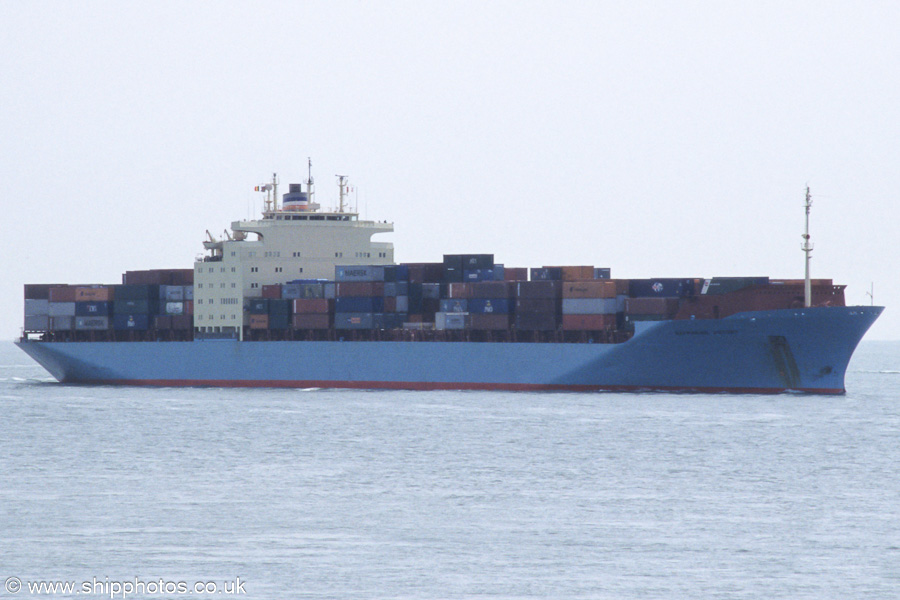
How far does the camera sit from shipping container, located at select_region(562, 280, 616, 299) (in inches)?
2120

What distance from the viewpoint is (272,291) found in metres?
63.4

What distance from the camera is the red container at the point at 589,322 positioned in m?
53.6

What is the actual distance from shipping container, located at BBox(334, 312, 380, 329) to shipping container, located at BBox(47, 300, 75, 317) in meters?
16.6

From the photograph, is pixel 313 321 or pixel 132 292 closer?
pixel 313 321

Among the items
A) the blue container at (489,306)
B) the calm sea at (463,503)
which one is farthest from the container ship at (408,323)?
the calm sea at (463,503)

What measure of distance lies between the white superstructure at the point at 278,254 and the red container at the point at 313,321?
4553 millimetres

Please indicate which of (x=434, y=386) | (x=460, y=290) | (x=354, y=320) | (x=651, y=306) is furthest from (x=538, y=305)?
(x=354, y=320)

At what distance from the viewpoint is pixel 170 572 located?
21547 mm

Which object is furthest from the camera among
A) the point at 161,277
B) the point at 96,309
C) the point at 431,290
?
the point at 161,277

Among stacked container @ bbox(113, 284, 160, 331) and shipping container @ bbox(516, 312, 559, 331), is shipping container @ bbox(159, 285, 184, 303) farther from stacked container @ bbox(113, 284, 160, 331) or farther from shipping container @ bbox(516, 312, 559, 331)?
shipping container @ bbox(516, 312, 559, 331)

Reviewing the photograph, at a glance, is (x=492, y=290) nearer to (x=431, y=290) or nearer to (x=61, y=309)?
(x=431, y=290)

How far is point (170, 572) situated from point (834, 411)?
107ft

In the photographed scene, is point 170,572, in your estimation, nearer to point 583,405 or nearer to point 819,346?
point 583,405

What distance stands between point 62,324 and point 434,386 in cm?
2215
